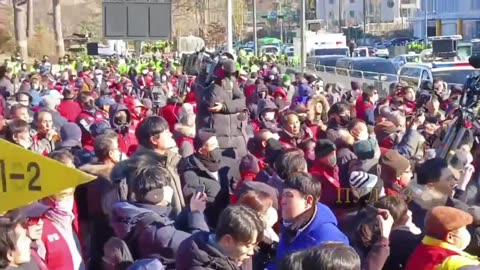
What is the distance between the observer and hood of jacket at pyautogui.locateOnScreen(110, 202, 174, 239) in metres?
5.60

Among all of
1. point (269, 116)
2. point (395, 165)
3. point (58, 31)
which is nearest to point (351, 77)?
point (269, 116)

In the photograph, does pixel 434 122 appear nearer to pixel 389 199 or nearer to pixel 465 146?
pixel 465 146

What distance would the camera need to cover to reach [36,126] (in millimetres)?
10242

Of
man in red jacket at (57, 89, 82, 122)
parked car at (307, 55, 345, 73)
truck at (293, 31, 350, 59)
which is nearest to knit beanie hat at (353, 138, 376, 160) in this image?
man in red jacket at (57, 89, 82, 122)

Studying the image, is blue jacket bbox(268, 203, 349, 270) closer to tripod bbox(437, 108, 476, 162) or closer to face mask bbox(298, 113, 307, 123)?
tripod bbox(437, 108, 476, 162)

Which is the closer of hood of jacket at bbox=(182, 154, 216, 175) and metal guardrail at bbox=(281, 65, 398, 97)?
hood of jacket at bbox=(182, 154, 216, 175)

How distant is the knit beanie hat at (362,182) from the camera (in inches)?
266

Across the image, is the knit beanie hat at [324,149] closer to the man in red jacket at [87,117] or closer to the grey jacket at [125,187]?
the grey jacket at [125,187]

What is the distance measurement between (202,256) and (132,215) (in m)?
0.98

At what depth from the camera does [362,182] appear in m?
6.80

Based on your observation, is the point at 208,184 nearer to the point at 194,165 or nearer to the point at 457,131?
the point at 194,165

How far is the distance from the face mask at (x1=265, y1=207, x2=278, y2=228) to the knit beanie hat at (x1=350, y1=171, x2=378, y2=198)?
819 mm

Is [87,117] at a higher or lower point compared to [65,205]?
higher

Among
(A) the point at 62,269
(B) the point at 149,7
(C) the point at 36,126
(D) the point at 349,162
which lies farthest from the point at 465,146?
(B) the point at 149,7
